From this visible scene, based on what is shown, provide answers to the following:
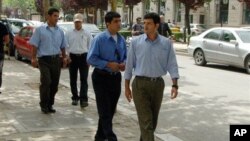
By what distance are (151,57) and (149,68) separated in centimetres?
13

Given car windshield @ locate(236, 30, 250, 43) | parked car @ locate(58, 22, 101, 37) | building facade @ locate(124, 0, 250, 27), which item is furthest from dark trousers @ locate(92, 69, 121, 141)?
building facade @ locate(124, 0, 250, 27)

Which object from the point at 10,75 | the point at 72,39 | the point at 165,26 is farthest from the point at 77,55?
the point at 165,26

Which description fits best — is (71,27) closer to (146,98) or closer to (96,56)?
(96,56)

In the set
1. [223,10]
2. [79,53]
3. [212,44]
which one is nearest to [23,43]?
[212,44]

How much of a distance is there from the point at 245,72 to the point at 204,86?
12.7 ft

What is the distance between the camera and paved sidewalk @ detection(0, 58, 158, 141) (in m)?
6.74

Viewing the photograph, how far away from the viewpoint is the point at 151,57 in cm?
555

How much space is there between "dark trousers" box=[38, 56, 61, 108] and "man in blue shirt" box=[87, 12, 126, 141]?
220cm

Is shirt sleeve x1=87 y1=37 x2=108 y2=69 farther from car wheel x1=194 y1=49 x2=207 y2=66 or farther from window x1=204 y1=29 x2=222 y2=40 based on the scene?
car wheel x1=194 y1=49 x2=207 y2=66

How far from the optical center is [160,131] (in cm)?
743

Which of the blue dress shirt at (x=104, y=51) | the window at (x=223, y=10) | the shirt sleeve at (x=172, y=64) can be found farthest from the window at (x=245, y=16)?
the shirt sleeve at (x=172, y=64)

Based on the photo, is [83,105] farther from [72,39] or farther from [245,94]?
[245,94]

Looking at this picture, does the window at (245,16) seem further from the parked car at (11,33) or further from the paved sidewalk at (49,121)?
the paved sidewalk at (49,121)

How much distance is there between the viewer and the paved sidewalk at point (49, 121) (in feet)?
22.1
